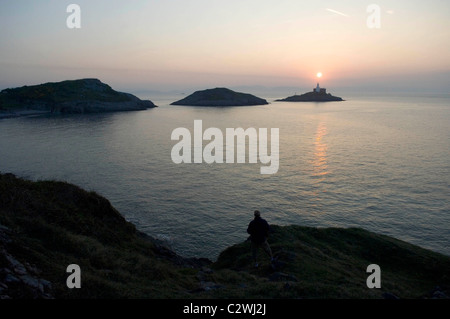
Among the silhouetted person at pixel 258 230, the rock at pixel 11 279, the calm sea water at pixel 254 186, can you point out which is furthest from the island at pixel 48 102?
the rock at pixel 11 279

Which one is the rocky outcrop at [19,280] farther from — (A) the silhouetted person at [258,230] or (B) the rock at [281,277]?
(B) the rock at [281,277]

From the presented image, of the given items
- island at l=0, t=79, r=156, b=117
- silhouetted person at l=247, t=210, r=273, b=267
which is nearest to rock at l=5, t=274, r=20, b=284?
silhouetted person at l=247, t=210, r=273, b=267

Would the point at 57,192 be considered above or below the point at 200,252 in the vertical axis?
above

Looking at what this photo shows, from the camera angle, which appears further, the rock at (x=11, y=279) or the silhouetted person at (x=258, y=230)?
the silhouetted person at (x=258, y=230)

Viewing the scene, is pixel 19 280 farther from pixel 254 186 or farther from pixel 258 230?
pixel 254 186

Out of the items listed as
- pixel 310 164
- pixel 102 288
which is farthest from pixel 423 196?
pixel 102 288

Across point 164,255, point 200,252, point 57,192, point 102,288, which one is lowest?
point 200,252

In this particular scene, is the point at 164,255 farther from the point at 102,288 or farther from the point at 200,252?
the point at 102,288

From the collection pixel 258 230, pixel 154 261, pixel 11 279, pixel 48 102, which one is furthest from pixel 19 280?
pixel 48 102

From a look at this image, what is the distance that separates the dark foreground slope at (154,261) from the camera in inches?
456
